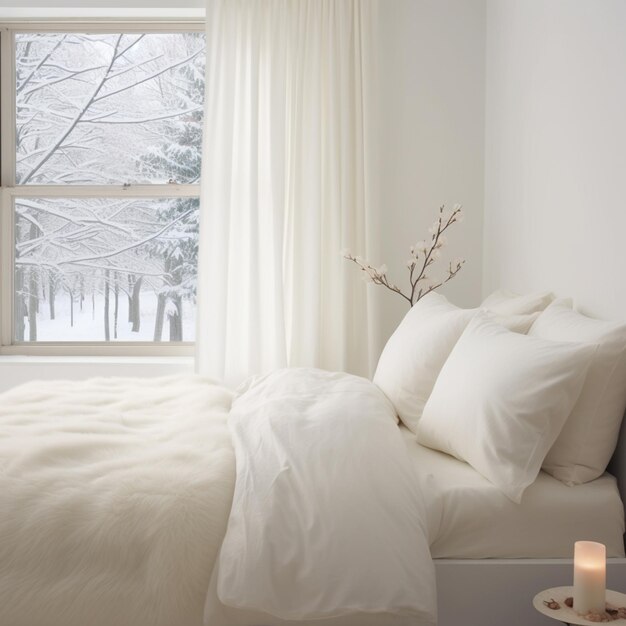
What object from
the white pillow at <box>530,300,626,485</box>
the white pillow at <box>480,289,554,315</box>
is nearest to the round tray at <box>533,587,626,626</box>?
the white pillow at <box>530,300,626,485</box>

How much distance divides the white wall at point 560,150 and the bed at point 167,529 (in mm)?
666

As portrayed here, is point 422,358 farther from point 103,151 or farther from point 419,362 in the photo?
point 103,151

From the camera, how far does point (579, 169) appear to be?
104 inches

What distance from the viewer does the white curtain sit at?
172 inches

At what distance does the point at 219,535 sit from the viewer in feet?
5.81

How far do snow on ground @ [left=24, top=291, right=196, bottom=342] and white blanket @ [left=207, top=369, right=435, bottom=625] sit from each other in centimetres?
290

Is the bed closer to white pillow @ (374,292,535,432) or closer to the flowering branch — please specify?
white pillow @ (374,292,535,432)

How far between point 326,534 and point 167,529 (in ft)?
1.10

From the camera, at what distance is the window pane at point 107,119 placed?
189 inches

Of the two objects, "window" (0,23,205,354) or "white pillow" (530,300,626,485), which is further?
"window" (0,23,205,354)

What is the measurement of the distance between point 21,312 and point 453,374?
11.0 ft

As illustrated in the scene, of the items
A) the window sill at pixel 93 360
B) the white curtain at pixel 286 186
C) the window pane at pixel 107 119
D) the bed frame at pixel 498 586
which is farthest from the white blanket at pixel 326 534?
the window pane at pixel 107 119

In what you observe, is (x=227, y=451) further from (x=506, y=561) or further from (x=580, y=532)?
(x=580, y=532)

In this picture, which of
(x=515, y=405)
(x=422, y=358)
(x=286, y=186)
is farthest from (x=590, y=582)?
(x=286, y=186)
